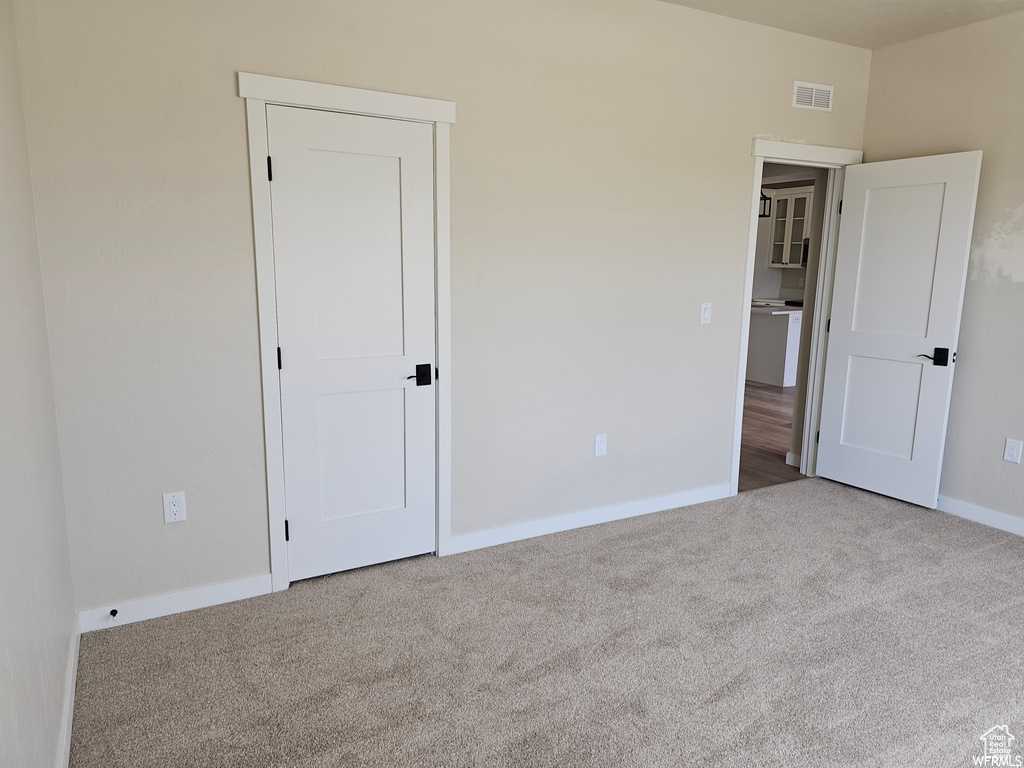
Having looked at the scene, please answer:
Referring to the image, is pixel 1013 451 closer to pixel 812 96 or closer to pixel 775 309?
pixel 812 96

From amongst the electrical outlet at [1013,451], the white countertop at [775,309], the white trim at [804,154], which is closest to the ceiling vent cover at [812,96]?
the white trim at [804,154]

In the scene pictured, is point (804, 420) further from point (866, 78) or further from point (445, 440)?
point (445, 440)

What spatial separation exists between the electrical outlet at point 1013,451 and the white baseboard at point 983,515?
1.02 ft

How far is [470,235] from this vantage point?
10.2 feet

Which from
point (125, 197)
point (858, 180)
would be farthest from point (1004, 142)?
point (125, 197)

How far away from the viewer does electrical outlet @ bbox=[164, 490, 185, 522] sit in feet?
8.78

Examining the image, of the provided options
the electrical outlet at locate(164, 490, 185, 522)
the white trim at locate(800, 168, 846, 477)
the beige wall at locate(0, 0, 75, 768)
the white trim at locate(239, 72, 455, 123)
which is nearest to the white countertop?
the white trim at locate(800, 168, 846, 477)

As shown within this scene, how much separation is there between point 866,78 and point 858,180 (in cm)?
67

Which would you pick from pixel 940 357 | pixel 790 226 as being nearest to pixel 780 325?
pixel 790 226

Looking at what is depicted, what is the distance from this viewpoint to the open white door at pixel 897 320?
146 inches

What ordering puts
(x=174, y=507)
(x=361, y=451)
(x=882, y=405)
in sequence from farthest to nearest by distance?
(x=882, y=405) → (x=361, y=451) → (x=174, y=507)

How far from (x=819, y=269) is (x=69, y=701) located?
178 inches

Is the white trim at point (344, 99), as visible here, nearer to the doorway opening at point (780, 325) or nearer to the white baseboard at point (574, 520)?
the white baseboard at point (574, 520)

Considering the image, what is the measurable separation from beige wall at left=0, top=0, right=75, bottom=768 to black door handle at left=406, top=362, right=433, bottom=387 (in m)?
1.42
